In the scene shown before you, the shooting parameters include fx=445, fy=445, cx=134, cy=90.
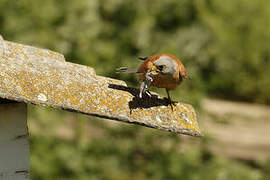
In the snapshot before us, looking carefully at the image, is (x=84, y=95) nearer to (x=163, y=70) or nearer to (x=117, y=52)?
(x=163, y=70)

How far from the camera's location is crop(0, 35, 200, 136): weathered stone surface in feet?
10.0

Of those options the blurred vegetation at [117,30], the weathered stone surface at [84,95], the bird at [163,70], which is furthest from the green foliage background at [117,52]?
the weathered stone surface at [84,95]

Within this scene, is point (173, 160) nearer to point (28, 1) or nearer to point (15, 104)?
point (28, 1)

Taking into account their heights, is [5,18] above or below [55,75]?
above

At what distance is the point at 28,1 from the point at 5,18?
0.88 m

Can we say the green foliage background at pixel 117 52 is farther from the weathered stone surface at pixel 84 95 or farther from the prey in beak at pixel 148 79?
the weathered stone surface at pixel 84 95

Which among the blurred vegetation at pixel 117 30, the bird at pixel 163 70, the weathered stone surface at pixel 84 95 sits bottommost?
the weathered stone surface at pixel 84 95

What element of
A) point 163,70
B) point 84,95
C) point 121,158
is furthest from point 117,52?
point 84,95

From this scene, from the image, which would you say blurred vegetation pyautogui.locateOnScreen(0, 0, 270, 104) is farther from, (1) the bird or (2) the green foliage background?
(1) the bird

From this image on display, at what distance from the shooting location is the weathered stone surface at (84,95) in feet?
10.0

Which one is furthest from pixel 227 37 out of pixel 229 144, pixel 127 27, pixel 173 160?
pixel 173 160

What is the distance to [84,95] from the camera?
3186 millimetres

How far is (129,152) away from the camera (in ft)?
36.8

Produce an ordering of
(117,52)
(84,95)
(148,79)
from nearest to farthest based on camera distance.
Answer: (84,95) → (148,79) → (117,52)
